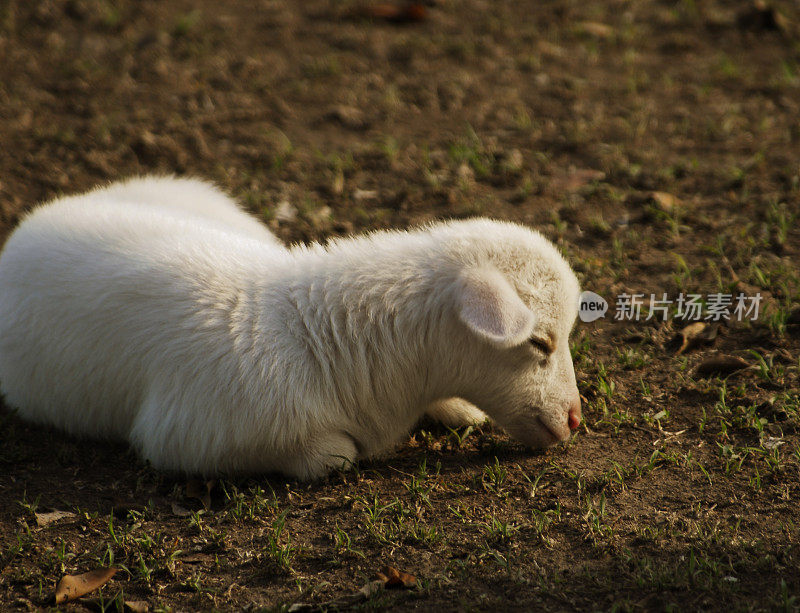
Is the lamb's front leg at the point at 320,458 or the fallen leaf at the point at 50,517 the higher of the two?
the lamb's front leg at the point at 320,458

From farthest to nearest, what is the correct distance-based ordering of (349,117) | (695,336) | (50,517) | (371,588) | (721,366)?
(349,117)
(695,336)
(721,366)
(50,517)
(371,588)

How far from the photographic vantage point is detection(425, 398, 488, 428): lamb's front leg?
4586 mm

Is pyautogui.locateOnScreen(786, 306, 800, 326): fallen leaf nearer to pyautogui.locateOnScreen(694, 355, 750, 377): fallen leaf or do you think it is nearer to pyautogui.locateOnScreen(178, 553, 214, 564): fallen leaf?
pyautogui.locateOnScreen(694, 355, 750, 377): fallen leaf

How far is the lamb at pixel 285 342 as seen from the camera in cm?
407

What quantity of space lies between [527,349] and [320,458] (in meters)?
1.00

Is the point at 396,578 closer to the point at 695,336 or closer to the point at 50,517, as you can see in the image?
the point at 50,517

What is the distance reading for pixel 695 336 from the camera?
5109mm

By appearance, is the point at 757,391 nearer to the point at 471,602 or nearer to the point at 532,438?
the point at 532,438

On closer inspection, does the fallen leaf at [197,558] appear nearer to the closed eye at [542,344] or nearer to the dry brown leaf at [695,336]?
the closed eye at [542,344]

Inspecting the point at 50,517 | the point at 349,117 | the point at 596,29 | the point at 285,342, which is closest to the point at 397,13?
the point at 596,29

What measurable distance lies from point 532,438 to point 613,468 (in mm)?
372

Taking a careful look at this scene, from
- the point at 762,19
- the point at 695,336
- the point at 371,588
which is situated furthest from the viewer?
the point at 762,19

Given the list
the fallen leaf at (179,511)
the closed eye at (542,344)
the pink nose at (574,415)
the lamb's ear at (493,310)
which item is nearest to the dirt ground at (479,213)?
the fallen leaf at (179,511)

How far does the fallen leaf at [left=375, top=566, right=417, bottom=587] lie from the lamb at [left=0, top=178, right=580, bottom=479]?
0.72 meters
